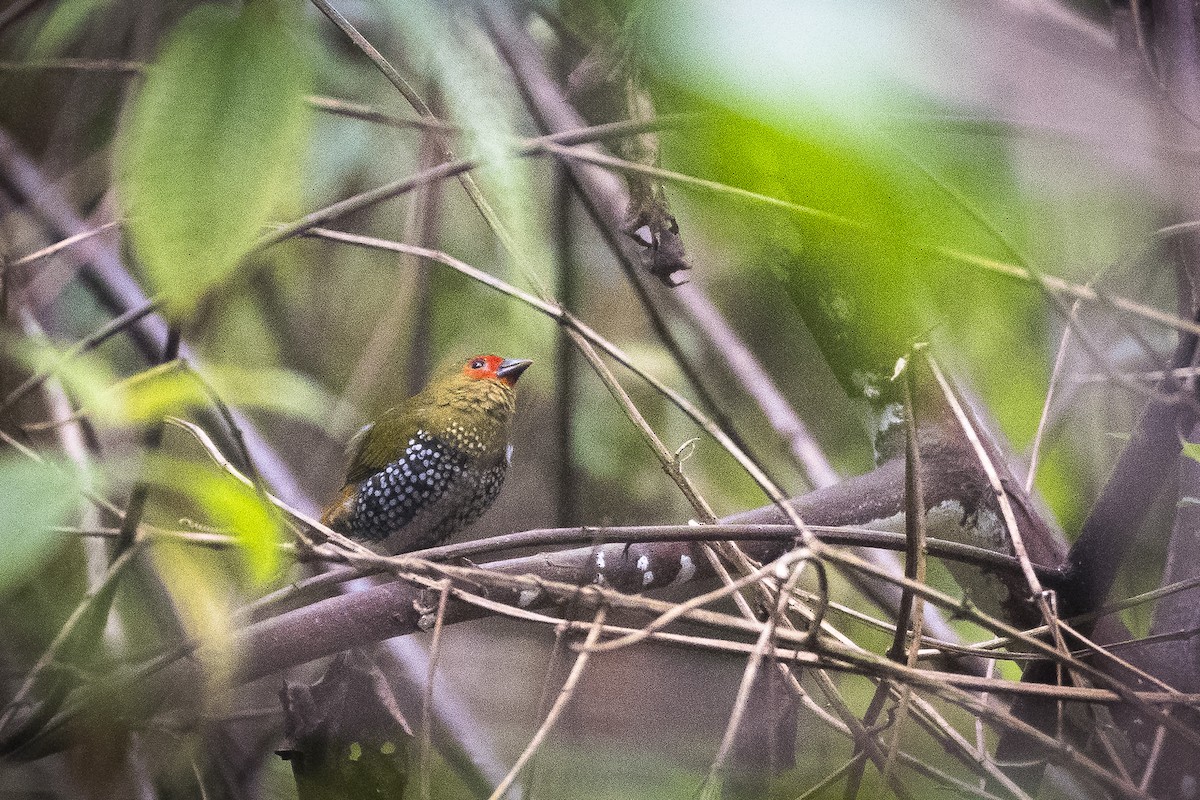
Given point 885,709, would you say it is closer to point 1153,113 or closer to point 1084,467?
point 1084,467

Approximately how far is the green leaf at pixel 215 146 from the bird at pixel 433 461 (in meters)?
0.24

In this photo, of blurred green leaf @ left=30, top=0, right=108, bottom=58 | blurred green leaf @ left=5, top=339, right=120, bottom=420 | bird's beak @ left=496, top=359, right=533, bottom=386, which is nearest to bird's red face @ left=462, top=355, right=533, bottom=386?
bird's beak @ left=496, top=359, right=533, bottom=386

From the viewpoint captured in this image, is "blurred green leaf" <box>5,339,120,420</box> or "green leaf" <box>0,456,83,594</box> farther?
"blurred green leaf" <box>5,339,120,420</box>

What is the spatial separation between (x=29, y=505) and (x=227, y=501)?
0.29 ft

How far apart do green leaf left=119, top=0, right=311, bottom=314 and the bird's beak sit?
26 cm

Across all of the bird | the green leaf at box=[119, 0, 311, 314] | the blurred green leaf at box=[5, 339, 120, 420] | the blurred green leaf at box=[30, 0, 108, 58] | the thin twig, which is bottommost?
the thin twig

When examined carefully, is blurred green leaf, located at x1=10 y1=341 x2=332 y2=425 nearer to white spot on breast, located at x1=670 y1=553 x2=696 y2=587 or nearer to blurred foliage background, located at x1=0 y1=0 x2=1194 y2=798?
blurred foliage background, located at x1=0 y1=0 x2=1194 y2=798

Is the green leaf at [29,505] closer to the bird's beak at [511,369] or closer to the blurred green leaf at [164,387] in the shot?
the blurred green leaf at [164,387]

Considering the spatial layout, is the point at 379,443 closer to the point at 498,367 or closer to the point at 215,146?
the point at 498,367

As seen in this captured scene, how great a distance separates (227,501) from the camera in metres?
0.50

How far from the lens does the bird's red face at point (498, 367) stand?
711mm

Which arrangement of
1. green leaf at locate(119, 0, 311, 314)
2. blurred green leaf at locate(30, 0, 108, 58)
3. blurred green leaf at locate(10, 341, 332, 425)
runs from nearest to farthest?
green leaf at locate(119, 0, 311, 314), blurred green leaf at locate(10, 341, 332, 425), blurred green leaf at locate(30, 0, 108, 58)

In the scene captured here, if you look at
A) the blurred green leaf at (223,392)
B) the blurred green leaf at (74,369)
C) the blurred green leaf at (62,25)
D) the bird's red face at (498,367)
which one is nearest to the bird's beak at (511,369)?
the bird's red face at (498,367)

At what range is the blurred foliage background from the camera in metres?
0.62
